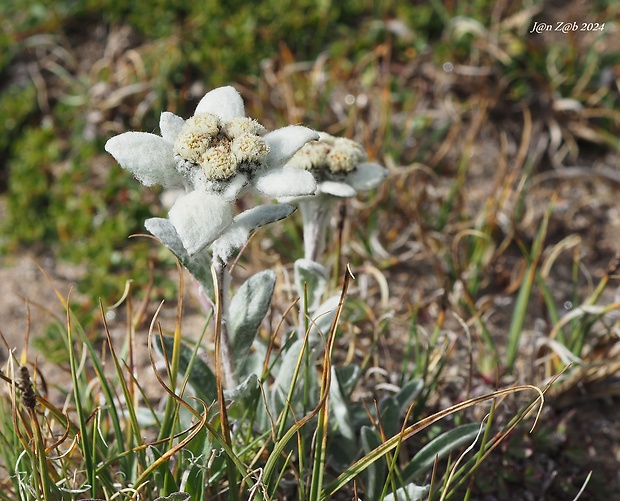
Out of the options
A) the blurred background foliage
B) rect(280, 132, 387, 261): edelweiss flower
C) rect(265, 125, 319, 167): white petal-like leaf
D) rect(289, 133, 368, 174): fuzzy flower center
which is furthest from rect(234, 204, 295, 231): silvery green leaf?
the blurred background foliage

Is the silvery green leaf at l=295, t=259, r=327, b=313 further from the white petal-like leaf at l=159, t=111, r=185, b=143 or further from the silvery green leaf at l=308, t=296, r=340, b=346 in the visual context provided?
the white petal-like leaf at l=159, t=111, r=185, b=143

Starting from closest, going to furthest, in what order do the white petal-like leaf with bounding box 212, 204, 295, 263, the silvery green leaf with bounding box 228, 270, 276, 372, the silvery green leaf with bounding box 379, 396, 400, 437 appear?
the white petal-like leaf with bounding box 212, 204, 295, 263, the silvery green leaf with bounding box 228, 270, 276, 372, the silvery green leaf with bounding box 379, 396, 400, 437

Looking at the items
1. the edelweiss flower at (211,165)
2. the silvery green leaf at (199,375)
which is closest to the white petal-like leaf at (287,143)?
the edelweiss flower at (211,165)

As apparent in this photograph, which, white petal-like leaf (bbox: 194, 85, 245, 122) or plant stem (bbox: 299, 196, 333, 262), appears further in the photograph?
plant stem (bbox: 299, 196, 333, 262)

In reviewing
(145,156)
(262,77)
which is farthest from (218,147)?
(262,77)

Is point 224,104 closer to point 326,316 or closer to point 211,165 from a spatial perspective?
point 211,165

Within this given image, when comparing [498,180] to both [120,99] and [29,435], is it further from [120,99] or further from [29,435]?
[29,435]

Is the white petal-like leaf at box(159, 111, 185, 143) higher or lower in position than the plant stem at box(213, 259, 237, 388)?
higher
